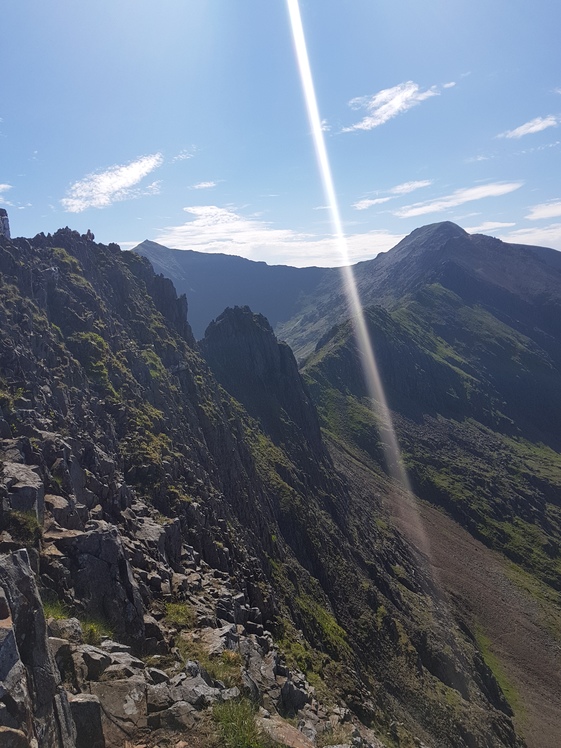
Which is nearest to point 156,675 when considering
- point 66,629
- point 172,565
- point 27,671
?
point 66,629

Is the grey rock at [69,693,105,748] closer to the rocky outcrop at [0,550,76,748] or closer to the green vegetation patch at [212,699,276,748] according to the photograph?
the rocky outcrop at [0,550,76,748]

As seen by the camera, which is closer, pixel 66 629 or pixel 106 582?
pixel 66 629

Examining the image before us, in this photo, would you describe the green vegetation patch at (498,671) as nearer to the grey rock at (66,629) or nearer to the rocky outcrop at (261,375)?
the rocky outcrop at (261,375)

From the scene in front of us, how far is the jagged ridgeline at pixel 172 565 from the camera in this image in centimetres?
1464

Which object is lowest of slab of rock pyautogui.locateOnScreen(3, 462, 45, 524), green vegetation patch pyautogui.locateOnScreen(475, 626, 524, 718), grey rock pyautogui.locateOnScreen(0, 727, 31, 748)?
green vegetation patch pyautogui.locateOnScreen(475, 626, 524, 718)

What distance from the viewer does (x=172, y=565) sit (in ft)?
107

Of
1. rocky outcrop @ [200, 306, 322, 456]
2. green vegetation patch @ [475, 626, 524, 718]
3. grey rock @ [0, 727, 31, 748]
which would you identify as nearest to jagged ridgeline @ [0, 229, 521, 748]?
grey rock @ [0, 727, 31, 748]

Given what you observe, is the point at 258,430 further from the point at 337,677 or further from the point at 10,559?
the point at 10,559

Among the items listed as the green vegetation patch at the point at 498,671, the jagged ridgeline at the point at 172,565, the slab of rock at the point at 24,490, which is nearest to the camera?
the jagged ridgeline at the point at 172,565

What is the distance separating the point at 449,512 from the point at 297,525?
309ft

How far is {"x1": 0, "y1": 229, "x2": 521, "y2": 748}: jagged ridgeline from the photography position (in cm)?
1464

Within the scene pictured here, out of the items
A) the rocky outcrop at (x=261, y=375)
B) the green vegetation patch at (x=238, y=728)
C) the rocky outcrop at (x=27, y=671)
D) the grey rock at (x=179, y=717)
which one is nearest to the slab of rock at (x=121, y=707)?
the grey rock at (x=179, y=717)

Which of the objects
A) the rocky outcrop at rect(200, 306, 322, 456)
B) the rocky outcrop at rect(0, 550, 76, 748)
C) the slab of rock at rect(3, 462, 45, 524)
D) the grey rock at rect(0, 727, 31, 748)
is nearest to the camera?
the grey rock at rect(0, 727, 31, 748)

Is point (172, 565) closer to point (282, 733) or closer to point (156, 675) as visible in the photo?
point (156, 675)
